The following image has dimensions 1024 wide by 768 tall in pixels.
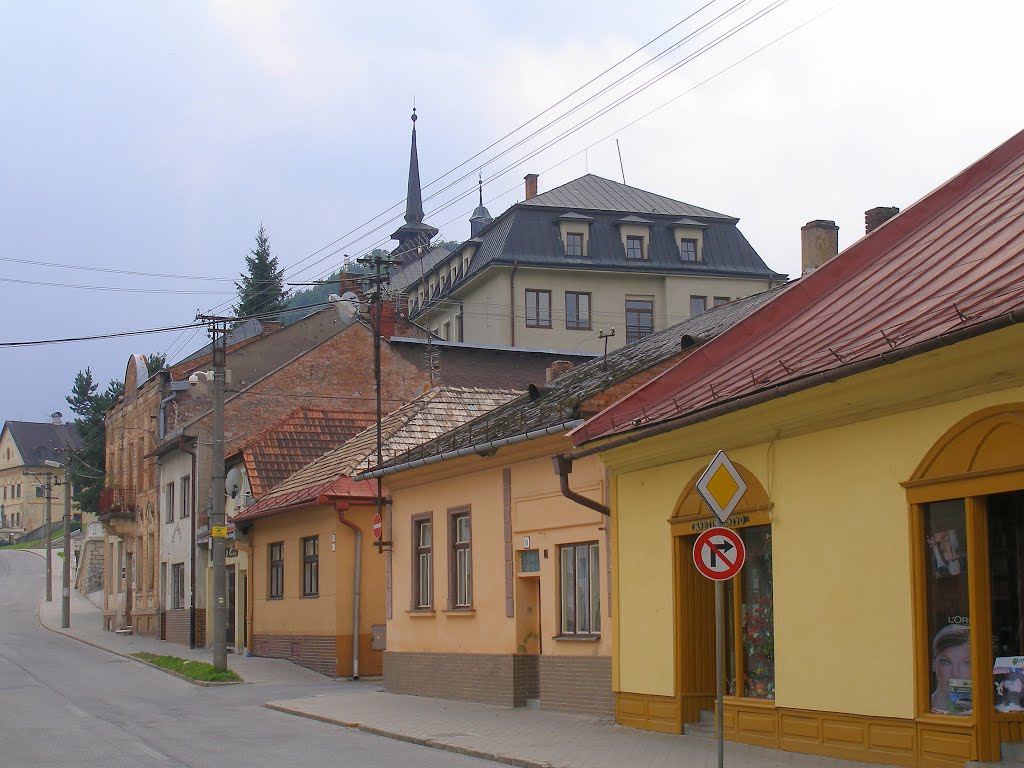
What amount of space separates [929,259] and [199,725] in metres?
11.7

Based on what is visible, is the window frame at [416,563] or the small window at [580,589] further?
the window frame at [416,563]

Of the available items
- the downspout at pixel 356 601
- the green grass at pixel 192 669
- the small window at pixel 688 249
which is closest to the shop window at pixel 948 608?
the downspout at pixel 356 601

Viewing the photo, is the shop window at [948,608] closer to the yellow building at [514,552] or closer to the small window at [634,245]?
the yellow building at [514,552]

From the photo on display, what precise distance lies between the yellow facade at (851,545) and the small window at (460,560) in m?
6.55

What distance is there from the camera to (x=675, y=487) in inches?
611

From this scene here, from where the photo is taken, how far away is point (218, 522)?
2705cm

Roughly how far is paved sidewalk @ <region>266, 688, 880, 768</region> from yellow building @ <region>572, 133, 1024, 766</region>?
0.45 m

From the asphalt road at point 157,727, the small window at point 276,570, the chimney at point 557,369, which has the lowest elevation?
the asphalt road at point 157,727

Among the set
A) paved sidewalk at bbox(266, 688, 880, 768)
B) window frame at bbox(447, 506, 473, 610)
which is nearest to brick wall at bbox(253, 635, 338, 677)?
paved sidewalk at bbox(266, 688, 880, 768)

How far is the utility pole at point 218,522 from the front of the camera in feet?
87.0

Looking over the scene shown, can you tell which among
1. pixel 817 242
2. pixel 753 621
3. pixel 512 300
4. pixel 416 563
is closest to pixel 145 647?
pixel 416 563

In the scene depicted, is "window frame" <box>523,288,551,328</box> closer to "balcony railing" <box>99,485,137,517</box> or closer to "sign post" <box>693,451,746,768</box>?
"balcony railing" <box>99,485,137,517</box>

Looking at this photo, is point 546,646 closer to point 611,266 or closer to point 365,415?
point 365,415

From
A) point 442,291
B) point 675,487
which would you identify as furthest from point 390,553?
point 442,291
